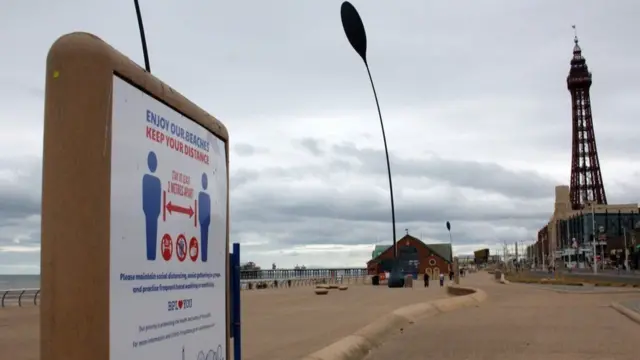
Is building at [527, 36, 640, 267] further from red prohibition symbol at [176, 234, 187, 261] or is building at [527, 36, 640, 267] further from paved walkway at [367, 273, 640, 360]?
red prohibition symbol at [176, 234, 187, 261]

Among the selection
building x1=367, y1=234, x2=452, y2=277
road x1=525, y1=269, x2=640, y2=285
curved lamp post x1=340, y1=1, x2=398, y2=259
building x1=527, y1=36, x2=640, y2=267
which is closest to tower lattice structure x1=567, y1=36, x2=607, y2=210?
building x1=527, y1=36, x2=640, y2=267

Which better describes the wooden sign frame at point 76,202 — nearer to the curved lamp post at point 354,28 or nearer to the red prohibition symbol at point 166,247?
the red prohibition symbol at point 166,247

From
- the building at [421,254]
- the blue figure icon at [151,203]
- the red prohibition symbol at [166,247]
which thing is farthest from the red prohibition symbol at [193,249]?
the building at [421,254]

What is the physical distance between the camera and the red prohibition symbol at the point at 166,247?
413cm

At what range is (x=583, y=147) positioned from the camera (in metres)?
159

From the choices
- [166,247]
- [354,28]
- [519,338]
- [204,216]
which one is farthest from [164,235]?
[354,28]

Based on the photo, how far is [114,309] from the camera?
3627 mm

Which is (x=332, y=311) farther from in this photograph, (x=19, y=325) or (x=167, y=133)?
(x=167, y=133)

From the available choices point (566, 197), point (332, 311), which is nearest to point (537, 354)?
point (332, 311)

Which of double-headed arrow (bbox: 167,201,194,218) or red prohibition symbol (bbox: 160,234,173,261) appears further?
double-headed arrow (bbox: 167,201,194,218)

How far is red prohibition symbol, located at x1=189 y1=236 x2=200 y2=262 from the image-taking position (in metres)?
4.54

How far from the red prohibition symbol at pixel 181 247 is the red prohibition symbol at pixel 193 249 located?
3.3 inches

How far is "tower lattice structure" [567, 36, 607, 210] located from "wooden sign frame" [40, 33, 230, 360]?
163 metres

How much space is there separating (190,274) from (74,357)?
1146mm
